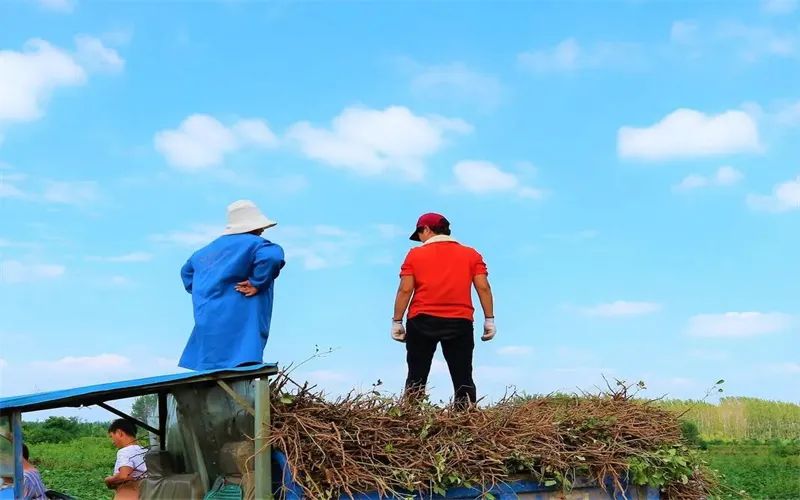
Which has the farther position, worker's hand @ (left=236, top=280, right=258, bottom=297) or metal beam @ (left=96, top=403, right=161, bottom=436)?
worker's hand @ (left=236, top=280, right=258, bottom=297)

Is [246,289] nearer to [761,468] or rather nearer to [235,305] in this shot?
[235,305]

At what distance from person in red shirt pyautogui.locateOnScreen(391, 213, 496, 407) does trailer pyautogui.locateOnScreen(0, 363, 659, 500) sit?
157cm

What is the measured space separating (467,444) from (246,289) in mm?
1979

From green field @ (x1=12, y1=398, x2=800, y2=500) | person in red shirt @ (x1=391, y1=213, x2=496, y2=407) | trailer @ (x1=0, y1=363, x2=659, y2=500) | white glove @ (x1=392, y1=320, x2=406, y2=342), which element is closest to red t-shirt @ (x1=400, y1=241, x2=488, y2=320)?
person in red shirt @ (x1=391, y1=213, x2=496, y2=407)

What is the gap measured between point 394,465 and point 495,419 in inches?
29.7

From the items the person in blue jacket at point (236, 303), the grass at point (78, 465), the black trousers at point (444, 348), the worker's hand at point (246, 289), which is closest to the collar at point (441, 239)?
the black trousers at point (444, 348)

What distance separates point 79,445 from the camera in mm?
17906

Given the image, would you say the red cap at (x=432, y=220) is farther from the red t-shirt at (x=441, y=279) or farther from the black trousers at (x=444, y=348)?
the black trousers at (x=444, y=348)

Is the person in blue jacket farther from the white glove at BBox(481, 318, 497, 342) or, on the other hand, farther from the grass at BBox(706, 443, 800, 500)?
the grass at BBox(706, 443, 800, 500)

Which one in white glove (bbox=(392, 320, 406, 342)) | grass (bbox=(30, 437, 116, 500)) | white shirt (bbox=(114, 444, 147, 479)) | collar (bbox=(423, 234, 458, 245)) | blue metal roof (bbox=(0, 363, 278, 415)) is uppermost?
collar (bbox=(423, 234, 458, 245))

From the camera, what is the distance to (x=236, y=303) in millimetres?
5910

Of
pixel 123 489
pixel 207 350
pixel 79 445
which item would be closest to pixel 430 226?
A: pixel 207 350

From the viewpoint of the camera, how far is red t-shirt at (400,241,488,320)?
6.38 meters

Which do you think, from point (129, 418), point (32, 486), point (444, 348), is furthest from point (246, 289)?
point (32, 486)
